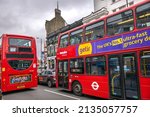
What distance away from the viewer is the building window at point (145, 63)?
677cm

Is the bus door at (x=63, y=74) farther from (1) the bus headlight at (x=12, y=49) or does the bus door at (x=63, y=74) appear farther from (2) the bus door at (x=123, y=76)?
(2) the bus door at (x=123, y=76)

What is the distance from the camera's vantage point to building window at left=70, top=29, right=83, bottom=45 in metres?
10.7

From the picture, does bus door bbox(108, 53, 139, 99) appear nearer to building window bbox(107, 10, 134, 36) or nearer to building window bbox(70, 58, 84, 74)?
building window bbox(107, 10, 134, 36)

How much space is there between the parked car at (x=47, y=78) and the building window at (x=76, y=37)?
4.84 meters

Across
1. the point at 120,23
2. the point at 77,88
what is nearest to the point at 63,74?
the point at 77,88

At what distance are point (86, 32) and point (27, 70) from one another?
5541mm

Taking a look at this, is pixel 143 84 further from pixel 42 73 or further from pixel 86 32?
pixel 42 73

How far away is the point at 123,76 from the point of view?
25.4ft

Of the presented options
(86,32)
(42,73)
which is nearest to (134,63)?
(86,32)

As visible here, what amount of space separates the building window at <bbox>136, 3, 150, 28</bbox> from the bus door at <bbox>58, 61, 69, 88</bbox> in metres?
5.90

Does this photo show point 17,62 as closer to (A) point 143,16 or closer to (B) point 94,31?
(B) point 94,31

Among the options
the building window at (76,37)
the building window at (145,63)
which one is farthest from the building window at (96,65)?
the building window at (145,63)

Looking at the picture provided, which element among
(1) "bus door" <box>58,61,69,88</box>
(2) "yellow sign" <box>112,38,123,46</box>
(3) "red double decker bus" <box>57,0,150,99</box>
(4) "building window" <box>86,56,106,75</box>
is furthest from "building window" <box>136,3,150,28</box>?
(1) "bus door" <box>58,61,69,88</box>

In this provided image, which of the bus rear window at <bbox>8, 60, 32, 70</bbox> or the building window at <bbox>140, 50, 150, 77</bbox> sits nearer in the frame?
the building window at <bbox>140, 50, 150, 77</bbox>
